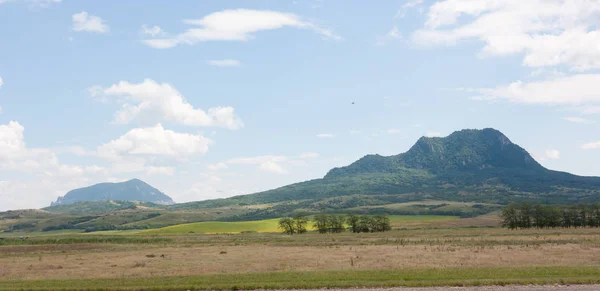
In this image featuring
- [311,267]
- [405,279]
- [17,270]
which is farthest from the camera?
[17,270]

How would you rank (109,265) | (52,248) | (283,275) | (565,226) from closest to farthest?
(283,275), (109,265), (52,248), (565,226)

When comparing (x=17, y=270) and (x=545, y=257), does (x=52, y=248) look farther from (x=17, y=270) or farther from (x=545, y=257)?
(x=545, y=257)

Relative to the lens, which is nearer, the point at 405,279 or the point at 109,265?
the point at 405,279

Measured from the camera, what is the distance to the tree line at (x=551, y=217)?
5527 inches

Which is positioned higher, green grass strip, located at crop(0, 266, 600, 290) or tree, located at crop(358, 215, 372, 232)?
green grass strip, located at crop(0, 266, 600, 290)

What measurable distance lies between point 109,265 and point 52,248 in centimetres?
4087

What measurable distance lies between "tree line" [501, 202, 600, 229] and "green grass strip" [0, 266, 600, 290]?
4568 inches

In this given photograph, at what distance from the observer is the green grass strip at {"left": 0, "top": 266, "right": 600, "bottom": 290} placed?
30906 mm

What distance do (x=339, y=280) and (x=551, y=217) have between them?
132 metres

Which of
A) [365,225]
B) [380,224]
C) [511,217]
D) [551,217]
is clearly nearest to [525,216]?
[511,217]

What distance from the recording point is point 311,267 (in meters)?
46.0

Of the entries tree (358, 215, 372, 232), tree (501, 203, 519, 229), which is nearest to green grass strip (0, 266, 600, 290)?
tree (358, 215, 372, 232)

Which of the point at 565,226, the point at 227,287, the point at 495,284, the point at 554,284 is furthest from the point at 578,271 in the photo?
the point at 565,226

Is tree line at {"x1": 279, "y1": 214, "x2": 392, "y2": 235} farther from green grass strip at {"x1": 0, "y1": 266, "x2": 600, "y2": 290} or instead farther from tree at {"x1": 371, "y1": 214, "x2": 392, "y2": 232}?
green grass strip at {"x1": 0, "y1": 266, "x2": 600, "y2": 290}
